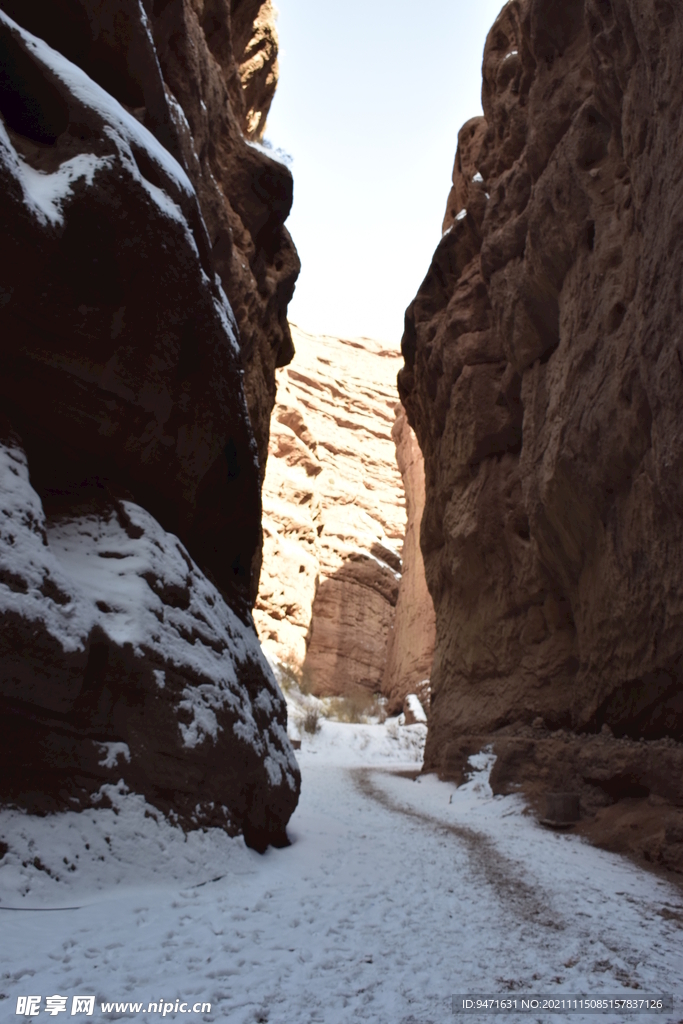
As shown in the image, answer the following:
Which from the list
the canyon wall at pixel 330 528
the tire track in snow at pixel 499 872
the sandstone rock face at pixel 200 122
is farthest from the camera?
the canyon wall at pixel 330 528

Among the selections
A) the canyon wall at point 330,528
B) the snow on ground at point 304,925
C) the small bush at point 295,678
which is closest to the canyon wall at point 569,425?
the snow on ground at point 304,925

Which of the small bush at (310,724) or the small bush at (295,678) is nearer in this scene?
the small bush at (310,724)

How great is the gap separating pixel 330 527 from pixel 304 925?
3416 centimetres

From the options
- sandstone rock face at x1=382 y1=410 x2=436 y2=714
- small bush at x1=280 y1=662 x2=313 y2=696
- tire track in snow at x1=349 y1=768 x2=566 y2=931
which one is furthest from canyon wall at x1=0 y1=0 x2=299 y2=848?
sandstone rock face at x1=382 y1=410 x2=436 y2=714

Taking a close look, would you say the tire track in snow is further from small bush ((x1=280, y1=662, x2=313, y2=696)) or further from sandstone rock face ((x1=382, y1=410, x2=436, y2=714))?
sandstone rock face ((x1=382, y1=410, x2=436, y2=714))

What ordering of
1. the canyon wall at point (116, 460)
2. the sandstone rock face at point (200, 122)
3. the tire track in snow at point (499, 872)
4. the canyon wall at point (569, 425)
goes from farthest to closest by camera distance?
the canyon wall at point (569, 425)
the sandstone rock face at point (200, 122)
the tire track in snow at point (499, 872)
the canyon wall at point (116, 460)

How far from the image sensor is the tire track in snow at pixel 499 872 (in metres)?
4.81

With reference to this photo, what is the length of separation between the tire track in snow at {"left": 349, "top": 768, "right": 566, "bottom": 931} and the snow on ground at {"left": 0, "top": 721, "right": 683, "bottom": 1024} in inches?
1.2

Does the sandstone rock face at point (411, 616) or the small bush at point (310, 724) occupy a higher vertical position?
the sandstone rock face at point (411, 616)

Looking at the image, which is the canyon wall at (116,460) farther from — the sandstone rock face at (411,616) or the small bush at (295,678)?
the sandstone rock face at (411,616)

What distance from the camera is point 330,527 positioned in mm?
38406

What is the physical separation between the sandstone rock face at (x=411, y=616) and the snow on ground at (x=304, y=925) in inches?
834

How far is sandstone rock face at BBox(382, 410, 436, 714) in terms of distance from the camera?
28016mm

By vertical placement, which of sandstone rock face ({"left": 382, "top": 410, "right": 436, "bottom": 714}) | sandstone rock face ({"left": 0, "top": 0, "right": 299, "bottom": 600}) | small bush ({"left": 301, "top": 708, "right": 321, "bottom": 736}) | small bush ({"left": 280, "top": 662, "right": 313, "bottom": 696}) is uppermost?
sandstone rock face ({"left": 0, "top": 0, "right": 299, "bottom": 600})
